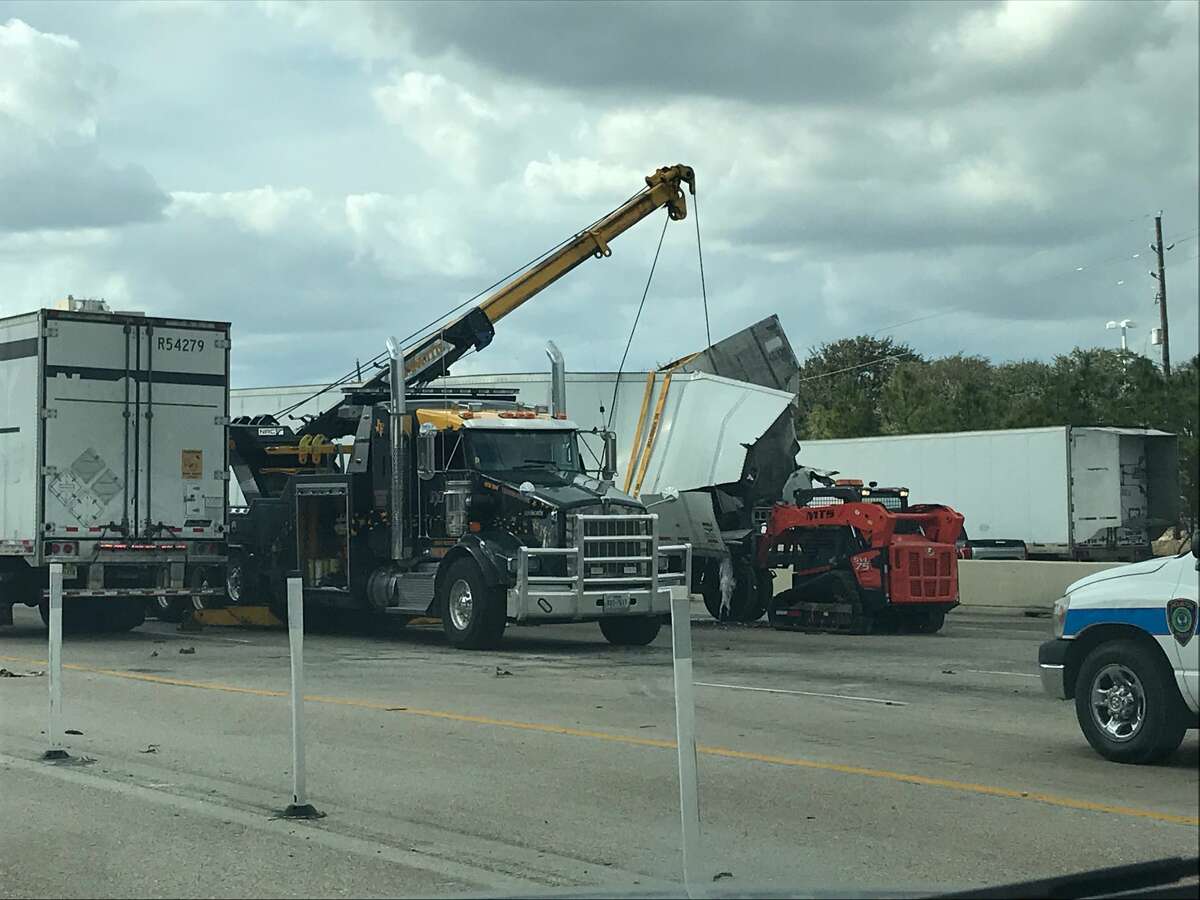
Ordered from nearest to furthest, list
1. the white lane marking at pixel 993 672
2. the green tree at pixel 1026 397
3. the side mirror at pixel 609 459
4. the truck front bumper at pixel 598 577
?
1. the white lane marking at pixel 993 672
2. the truck front bumper at pixel 598 577
3. the side mirror at pixel 609 459
4. the green tree at pixel 1026 397

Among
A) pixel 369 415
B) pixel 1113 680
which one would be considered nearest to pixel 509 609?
pixel 369 415

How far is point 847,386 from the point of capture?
2112 inches

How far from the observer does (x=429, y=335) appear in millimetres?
26875

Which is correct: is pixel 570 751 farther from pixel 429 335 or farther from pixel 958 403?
pixel 958 403

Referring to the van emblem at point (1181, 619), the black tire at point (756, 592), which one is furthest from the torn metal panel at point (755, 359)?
the van emblem at point (1181, 619)

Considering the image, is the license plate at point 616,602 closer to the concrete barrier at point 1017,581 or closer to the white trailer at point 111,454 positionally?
the white trailer at point 111,454

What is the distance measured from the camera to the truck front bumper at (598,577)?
62.8ft

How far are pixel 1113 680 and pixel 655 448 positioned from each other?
55.1 feet

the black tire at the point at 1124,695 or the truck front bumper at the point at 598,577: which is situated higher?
the truck front bumper at the point at 598,577

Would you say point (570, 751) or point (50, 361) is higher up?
point (50, 361)

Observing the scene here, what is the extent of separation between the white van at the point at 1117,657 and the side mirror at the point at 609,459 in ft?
38.3

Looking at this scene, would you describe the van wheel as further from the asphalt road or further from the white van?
the white van

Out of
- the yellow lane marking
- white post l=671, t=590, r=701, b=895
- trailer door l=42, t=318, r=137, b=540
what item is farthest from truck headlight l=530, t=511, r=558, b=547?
white post l=671, t=590, r=701, b=895

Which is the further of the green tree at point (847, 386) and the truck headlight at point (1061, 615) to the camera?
the green tree at point (847, 386)
